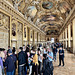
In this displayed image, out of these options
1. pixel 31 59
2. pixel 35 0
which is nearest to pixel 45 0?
pixel 35 0

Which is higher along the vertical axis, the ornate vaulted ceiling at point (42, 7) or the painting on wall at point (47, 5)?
the painting on wall at point (47, 5)

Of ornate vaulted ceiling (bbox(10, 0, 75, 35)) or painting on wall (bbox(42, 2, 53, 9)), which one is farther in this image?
painting on wall (bbox(42, 2, 53, 9))

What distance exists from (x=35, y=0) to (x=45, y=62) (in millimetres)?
13717

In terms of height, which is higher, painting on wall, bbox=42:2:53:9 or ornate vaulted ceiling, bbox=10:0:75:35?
painting on wall, bbox=42:2:53:9

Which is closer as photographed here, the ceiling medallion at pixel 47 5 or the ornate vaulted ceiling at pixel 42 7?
the ornate vaulted ceiling at pixel 42 7

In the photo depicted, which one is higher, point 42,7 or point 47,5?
point 47,5

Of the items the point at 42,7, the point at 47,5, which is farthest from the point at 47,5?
the point at 42,7

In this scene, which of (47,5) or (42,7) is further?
(42,7)

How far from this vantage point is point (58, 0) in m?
15.6

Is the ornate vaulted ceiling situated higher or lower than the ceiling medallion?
lower

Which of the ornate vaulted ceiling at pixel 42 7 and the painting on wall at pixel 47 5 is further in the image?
the painting on wall at pixel 47 5

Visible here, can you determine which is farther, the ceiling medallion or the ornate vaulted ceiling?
the ceiling medallion

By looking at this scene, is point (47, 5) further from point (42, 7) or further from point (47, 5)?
point (42, 7)

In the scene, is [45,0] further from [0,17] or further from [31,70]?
[31,70]
